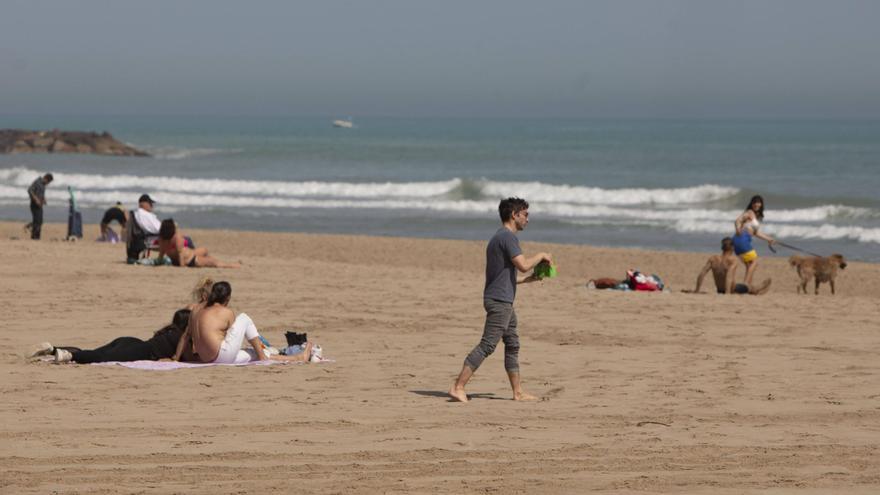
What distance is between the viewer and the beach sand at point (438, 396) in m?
6.32

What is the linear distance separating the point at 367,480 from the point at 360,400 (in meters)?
2.26

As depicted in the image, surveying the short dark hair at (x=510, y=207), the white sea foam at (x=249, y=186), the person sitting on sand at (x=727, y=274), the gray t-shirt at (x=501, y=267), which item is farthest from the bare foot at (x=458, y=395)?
the white sea foam at (x=249, y=186)

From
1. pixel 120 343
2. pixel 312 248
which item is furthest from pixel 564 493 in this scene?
pixel 312 248

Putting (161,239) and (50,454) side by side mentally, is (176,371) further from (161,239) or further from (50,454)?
(161,239)

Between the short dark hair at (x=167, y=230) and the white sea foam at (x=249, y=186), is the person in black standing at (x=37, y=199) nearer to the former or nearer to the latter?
the short dark hair at (x=167, y=230)

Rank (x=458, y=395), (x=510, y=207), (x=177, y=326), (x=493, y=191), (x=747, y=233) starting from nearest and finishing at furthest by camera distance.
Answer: (x=510, y=207) < (x=458, y=395) < (x=177, y=326) < (x=747, y=233) < (x=493, y=191)

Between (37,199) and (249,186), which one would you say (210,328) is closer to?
(37,199)

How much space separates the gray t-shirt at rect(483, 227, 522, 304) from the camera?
26.6ft

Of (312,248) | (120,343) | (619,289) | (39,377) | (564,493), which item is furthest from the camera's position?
(312,248)

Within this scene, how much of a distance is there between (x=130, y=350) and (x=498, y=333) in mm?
3365

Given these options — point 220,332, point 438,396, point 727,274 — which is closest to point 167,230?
point 220,332

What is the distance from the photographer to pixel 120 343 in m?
9.93

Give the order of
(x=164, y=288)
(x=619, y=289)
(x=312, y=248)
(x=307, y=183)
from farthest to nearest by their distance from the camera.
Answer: (x=307, y=183)
(x=312, y=248)
(x=619, y=289)
(x=164, y=288)

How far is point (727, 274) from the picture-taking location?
1570cm
